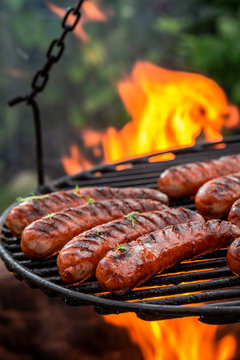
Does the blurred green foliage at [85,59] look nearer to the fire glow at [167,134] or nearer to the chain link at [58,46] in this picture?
the fire glow at [167,134]

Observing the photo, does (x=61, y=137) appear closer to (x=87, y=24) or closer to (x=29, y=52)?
(x=29, y=52)

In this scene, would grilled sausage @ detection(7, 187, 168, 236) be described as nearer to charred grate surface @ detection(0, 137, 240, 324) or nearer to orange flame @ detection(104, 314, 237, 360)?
charred grate surface @ detection(0, 137, 240, 324)

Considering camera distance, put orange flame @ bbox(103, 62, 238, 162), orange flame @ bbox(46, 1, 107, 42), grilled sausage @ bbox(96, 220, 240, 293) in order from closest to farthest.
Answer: grilled sausage @ bbox(96, 220, 240, 293)
orange flame @ bbox(103, 62, 238, 162)
orange flame @ bbox(46, 1, 107, 42)

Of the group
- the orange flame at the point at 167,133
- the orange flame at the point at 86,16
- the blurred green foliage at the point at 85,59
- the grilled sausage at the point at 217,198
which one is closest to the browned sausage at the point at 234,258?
the grilled sausage at the point at 217,198

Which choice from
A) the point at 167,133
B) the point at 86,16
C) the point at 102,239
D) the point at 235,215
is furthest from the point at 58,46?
the point at 86,16

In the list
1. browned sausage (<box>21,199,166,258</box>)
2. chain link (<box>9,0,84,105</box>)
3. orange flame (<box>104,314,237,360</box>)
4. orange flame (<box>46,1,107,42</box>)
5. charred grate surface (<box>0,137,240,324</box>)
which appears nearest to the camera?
charred grate surface (<box>0,137,240,324</box>)

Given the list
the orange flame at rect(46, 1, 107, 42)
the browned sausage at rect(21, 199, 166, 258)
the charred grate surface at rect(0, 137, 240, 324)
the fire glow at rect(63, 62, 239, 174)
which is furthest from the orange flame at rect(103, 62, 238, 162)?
the charred grate surface at rect(0, 137, 240, 324)

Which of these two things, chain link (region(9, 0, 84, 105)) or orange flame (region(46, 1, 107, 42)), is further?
orange flame (region(46, 1, 107, 42))
